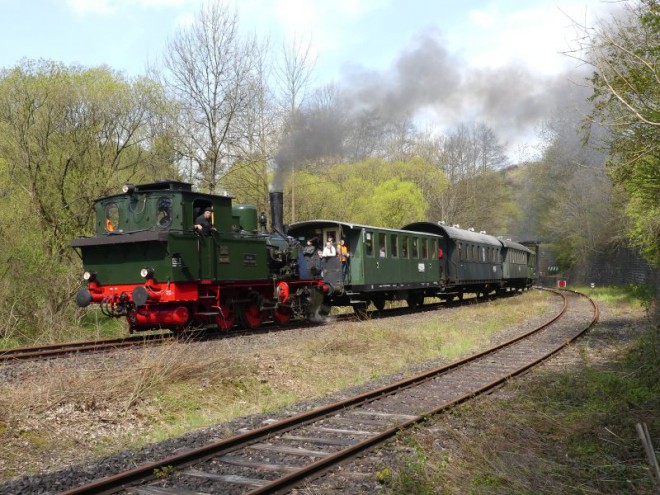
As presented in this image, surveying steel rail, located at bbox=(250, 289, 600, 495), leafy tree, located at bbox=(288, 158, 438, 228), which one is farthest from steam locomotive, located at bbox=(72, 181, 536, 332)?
leafy tree, located at bbox=(288, 158, 438, 228)

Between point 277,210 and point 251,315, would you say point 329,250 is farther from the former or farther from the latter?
point 251,315

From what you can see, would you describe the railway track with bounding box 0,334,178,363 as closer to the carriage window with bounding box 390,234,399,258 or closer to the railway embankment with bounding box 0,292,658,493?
the railway embankment with bounding box 0,292,658,493

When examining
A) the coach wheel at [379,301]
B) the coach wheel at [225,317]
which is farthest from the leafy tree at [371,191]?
the coach wheel at [225,317]

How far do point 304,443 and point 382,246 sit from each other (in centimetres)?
1304

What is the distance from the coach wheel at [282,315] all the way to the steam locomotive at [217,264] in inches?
1.1

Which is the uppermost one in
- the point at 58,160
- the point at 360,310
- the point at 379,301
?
the point at 58,160

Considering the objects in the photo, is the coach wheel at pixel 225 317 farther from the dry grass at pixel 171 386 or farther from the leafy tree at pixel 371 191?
the leafy tree at pixel 371 191

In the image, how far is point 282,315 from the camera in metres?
15.8

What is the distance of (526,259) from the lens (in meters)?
38.5

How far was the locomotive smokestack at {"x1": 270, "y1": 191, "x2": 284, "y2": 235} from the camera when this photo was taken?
1552 cm

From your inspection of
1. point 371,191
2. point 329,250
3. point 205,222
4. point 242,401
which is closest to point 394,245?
point 329,250

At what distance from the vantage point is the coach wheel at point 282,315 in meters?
15.5

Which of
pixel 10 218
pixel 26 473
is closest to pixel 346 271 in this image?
pixel 10 218

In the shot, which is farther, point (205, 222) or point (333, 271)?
point (333, 271)
